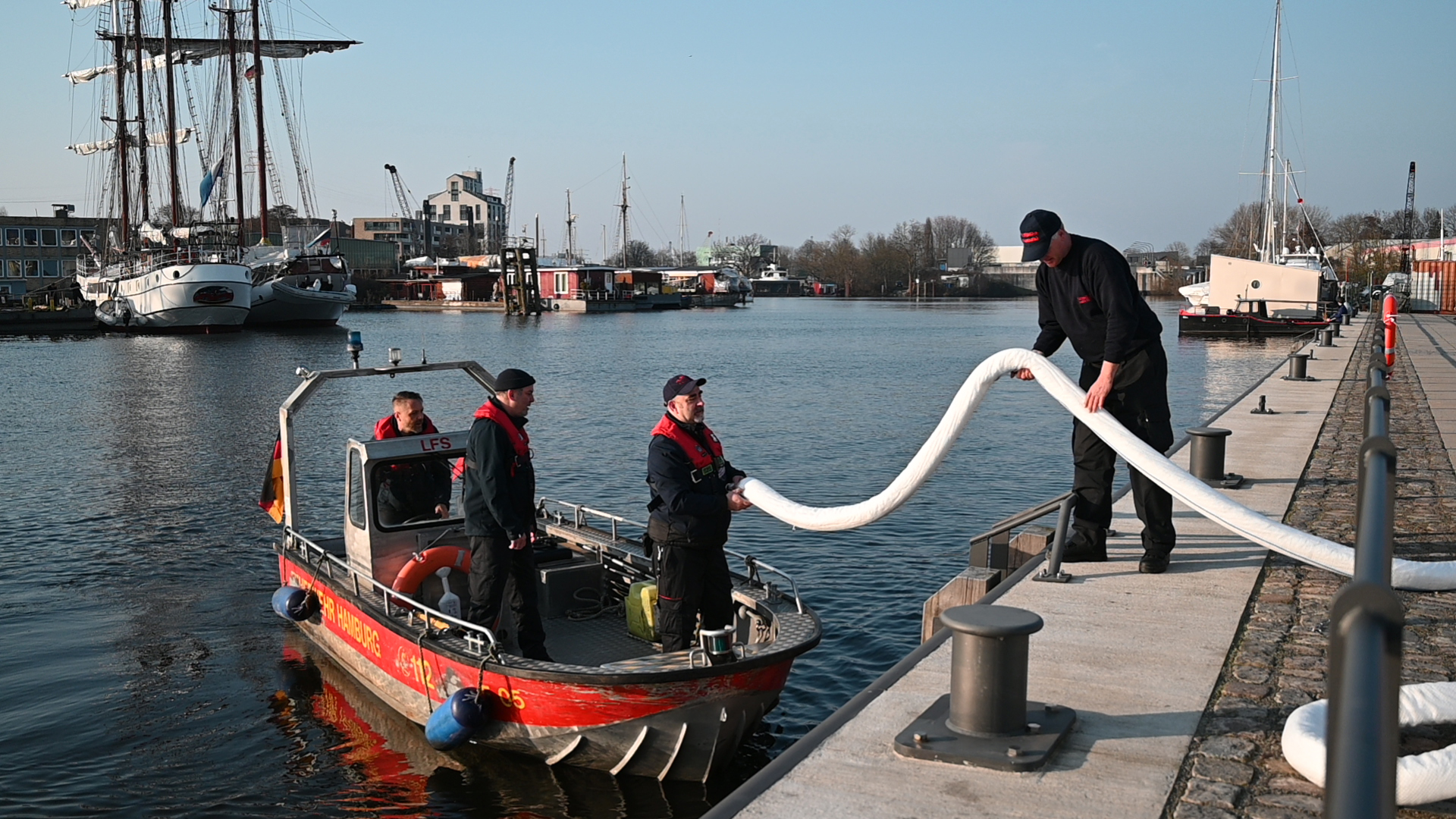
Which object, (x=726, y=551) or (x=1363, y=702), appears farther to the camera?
(x=726, y=551)

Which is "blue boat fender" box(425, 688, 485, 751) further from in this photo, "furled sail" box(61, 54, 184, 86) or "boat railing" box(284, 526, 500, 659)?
"furled sail" box(61, 54, 184, 86)

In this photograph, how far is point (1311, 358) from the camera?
33656 millimetres

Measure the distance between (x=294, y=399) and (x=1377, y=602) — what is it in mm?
10502

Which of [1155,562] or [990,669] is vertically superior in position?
[990,669]

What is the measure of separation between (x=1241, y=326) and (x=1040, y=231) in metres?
56.8

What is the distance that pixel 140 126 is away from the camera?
279 feet

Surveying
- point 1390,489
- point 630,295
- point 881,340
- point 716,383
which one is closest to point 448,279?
point 630,295

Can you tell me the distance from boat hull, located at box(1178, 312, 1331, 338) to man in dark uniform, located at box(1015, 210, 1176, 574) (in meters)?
55.2

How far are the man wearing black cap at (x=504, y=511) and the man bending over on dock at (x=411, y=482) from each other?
161cm

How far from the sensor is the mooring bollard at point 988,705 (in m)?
5.17

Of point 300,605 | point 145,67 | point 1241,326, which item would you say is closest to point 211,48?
point 145,67

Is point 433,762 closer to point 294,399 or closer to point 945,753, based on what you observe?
point 294,399

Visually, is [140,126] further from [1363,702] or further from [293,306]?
[1363,702]

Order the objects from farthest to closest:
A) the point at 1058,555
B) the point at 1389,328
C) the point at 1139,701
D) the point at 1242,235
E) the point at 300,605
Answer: the point at 1242,235
the point at 1389,328
the point at 300,605
the point at 1058,555
the point at 1139,701
